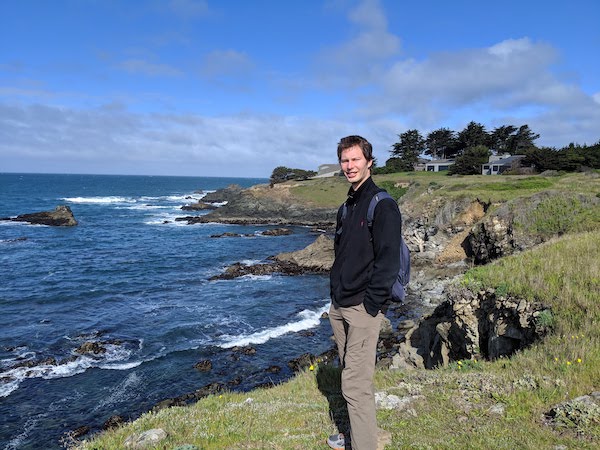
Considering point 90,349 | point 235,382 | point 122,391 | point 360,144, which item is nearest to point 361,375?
point 360,144

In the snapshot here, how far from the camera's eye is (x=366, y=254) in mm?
4246

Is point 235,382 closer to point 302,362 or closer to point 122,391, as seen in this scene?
point 302,362

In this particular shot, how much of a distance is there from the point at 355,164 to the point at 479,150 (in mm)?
72404

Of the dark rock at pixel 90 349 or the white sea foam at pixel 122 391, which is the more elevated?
the dark rock at pixel 90 349

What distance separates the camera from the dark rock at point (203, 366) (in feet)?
59.4

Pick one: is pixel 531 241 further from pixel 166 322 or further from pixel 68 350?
pixel 68 350

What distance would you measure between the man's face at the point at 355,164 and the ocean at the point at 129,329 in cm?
1418

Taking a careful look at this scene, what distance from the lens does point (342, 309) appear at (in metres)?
4.50

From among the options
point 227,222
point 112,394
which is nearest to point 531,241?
point 112,394

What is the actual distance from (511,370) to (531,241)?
21.0 meters

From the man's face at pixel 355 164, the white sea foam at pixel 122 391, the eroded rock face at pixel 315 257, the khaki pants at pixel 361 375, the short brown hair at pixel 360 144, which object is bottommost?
the white sea foam at pixel 122 391

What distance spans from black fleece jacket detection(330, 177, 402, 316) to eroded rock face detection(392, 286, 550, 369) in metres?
5.63

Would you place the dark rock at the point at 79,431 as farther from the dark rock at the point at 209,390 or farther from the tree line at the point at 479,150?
the tree line at the point at 479,150

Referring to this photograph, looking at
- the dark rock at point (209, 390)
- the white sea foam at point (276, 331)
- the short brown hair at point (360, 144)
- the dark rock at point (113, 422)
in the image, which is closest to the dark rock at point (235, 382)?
the dark rock at point (209, 390)
